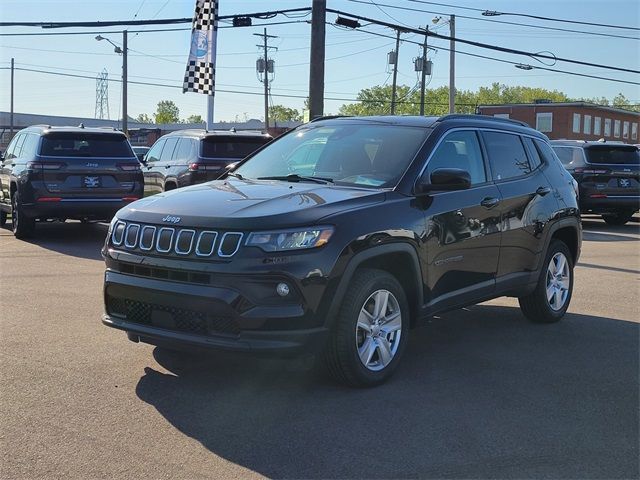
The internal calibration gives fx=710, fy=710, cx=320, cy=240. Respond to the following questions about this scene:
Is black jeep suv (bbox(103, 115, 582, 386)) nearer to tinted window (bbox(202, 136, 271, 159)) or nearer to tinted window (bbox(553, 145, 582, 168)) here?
tinted window (bbox(202, 136, 271, 159))

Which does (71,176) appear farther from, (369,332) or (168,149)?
(369,332)

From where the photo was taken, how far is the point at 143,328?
14.6ft

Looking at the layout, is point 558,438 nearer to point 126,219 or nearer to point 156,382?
point 156,382

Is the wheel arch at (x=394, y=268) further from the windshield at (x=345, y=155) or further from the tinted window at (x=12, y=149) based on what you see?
the tinted window at (x=12, y=149)

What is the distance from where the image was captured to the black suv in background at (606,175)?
15.5 m

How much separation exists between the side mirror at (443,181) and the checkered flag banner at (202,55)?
13.9 m

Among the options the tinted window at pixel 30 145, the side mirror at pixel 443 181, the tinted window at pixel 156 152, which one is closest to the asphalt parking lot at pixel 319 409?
the side mirror at pixel 443 181

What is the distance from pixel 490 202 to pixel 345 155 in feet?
→ 4.11

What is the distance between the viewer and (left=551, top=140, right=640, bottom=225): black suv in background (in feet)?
50.9

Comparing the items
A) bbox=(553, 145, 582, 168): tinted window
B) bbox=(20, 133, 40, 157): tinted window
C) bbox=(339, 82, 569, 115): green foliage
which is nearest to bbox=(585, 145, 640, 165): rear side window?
bbox=(553, 145, 582, 168): tinted window

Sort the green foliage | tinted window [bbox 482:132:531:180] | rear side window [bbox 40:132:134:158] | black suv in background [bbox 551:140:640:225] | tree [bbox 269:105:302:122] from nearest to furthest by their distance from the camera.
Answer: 1. tinted window [bbox 482:132:531:180]
2. rear side window [bbox 40:132:134:158]
3. black suv in background [bbox 551:140:640:225]
4. the green foliage
5. tree [bbox 269:105:302:122]

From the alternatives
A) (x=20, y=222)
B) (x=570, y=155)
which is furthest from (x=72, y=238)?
(x=570, y=155)

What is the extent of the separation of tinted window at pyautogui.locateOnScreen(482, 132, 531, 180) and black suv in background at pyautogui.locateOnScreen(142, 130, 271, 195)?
6965mm

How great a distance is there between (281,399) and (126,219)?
1.56m
